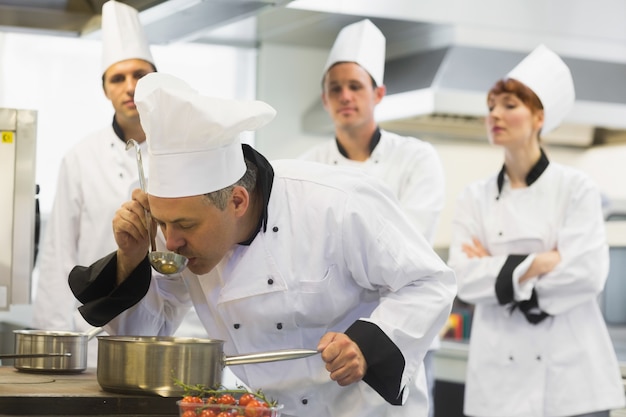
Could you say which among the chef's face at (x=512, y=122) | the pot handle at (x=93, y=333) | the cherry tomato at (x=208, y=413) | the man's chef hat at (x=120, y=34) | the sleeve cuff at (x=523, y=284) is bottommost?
the cherry tomato at (x=208, y=413)

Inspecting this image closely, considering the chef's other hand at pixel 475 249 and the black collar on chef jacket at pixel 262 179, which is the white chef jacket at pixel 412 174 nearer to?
the chef's other hand at pixel 475 249

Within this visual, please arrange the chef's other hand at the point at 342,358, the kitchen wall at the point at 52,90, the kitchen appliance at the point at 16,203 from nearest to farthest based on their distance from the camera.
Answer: the chef's other hand at the point at 342,358
the kitchen appliance at the point at 16,203
the kitchen wall at the point at 52,90

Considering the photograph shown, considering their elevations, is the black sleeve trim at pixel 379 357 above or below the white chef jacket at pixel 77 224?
below

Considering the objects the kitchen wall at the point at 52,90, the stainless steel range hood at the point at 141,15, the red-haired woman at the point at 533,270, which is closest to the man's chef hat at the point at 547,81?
the red-haired woman at the point at 533,270

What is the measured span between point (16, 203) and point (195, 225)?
1500mm

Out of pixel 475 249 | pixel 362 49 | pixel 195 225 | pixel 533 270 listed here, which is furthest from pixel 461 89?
pixel 195 225

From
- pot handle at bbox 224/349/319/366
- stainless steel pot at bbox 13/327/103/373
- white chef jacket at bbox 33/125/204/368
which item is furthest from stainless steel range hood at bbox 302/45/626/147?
pot handle at bbox 224/349/319/366

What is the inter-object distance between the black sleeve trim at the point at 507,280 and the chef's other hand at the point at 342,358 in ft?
5.30

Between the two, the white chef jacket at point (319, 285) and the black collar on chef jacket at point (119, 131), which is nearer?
the white chef jacket at point (319, 285)

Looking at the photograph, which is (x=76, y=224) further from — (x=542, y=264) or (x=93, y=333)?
(x=542, y=264)

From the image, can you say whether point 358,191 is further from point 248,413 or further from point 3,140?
point 3,140

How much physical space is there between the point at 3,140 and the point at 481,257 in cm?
164

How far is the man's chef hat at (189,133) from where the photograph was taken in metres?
1.99

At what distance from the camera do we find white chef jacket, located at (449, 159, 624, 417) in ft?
11.9
